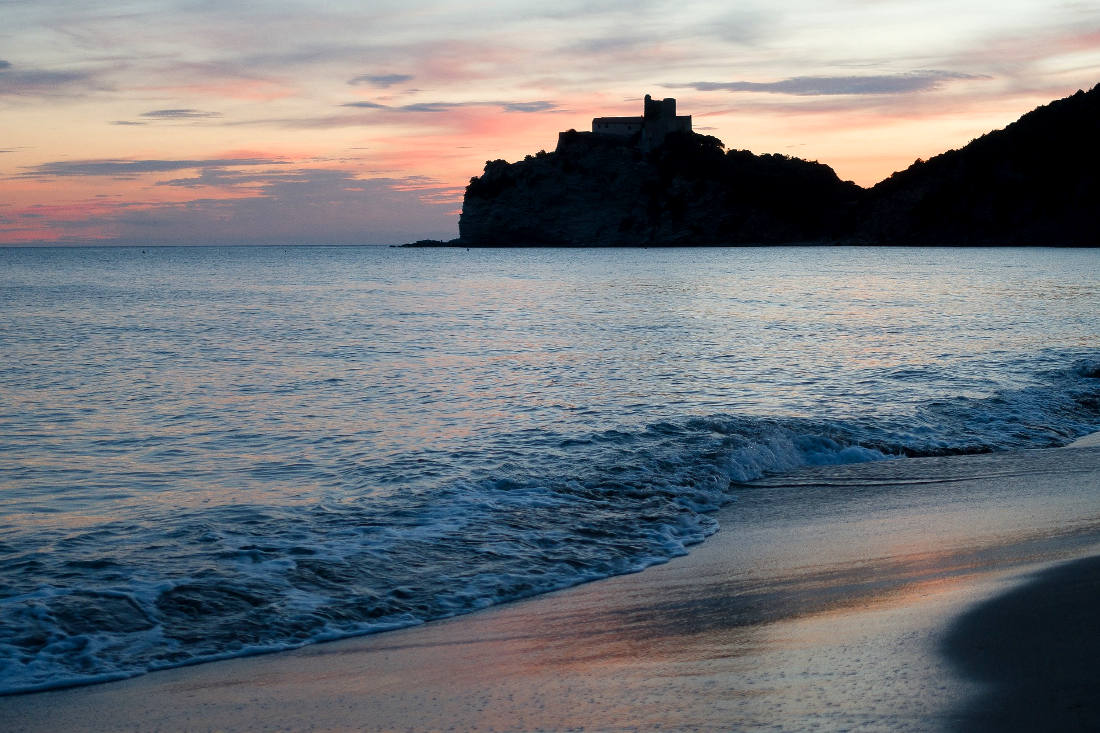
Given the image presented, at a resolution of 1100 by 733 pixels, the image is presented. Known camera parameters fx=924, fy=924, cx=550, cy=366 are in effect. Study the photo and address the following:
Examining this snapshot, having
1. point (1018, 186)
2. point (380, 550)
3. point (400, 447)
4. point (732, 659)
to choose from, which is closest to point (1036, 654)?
point (732, 659)

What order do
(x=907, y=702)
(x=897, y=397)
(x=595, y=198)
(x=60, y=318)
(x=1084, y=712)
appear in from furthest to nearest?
(x=595, y=198) < (x=60, y=318) < (x=897, y=397) < (x=907, y=702) < (x=1084, y=712)

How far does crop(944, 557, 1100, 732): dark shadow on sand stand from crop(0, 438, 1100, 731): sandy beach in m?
0.01

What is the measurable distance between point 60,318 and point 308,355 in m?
16.0

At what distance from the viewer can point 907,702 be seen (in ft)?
12.4

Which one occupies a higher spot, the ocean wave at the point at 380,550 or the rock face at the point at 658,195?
the rock face at the point at 658,195

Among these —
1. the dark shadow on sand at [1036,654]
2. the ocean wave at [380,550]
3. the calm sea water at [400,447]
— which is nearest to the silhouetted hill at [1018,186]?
the calm sea water at [400,447]

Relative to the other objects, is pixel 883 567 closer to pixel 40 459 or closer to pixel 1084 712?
pixel 1084 712

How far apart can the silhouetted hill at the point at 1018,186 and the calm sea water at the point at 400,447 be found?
360 feet

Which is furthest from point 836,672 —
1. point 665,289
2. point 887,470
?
point 665,289

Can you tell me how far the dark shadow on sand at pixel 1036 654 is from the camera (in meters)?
3.55

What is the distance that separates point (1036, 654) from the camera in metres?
4.21

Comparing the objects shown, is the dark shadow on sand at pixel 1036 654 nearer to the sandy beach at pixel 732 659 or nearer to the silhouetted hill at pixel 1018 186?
the sandy beach at pixel 732 659

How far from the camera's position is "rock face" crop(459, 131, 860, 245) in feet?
529

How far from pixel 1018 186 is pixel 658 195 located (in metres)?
58.6
